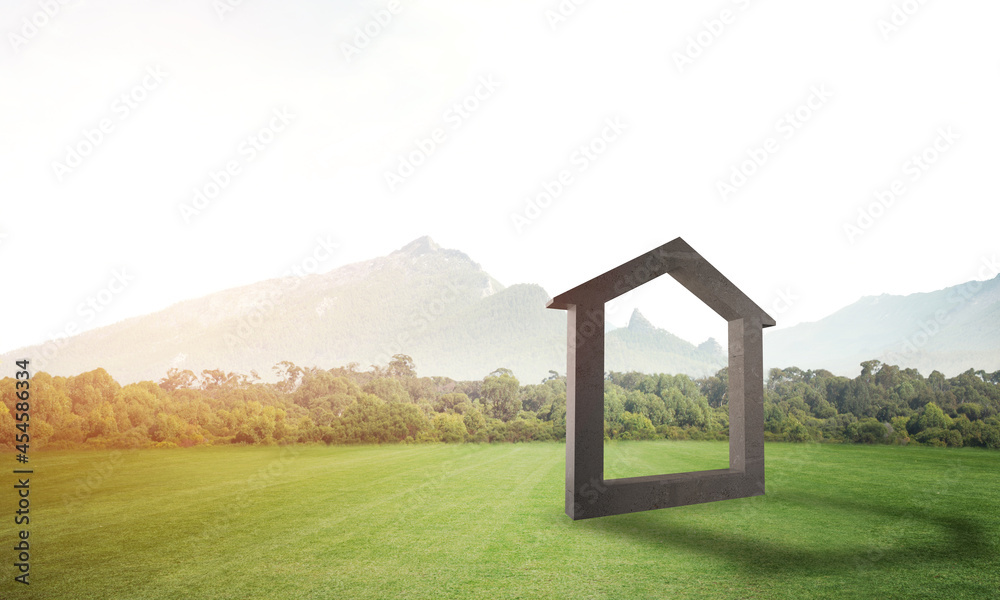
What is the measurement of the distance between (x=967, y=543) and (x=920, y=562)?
1.29 metres

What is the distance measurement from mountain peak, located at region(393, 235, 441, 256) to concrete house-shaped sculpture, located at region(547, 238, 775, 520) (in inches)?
2745

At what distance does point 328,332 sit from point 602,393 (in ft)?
183

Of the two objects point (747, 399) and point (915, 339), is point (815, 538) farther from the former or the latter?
point (915, 339)

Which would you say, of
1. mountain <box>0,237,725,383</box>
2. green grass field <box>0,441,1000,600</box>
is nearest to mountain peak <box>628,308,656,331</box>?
mountain <box>0,237,725,383</box>

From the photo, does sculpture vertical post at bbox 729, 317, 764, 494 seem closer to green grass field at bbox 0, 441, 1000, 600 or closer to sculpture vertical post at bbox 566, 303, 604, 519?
green grass field at bbox 0, 441, 1000, 600

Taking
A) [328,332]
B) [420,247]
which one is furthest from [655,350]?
[420,247]

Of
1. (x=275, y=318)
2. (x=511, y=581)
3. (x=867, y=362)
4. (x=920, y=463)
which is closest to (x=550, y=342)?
(x=275, y=318)

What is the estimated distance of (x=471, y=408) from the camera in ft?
62.4

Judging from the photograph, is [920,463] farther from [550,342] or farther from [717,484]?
[550,342]

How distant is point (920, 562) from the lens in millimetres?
5242

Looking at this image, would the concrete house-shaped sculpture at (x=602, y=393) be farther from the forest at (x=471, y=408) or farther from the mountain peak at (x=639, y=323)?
the mountain peak at (x=639, y=323)

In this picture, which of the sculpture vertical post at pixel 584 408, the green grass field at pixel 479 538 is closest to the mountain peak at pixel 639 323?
the green grass field at pixel 479 538

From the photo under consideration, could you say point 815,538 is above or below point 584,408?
below

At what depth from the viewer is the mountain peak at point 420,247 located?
76438 mm
